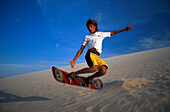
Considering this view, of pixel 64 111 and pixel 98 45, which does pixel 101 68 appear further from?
pixel 64 111

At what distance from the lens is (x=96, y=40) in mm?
2883

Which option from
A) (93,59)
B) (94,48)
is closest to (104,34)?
(94,48)

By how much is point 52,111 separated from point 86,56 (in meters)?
2.71

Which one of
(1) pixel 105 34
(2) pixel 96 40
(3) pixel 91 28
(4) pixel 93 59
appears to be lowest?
(4) pixel 93 59

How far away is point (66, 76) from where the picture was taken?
3.56 metres

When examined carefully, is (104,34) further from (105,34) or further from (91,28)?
(91,28)

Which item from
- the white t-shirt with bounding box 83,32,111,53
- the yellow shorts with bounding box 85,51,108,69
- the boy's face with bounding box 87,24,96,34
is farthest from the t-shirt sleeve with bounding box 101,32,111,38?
the yellow shorts with bounding box 85,51,108,69

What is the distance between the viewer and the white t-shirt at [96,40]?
9.46ft

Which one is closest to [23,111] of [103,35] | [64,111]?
[64,111]

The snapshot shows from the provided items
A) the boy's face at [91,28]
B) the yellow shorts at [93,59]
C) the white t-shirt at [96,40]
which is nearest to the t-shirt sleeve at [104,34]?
the white t-shirt at [96,40]

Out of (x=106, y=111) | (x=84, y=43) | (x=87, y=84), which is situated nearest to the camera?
(x=84, y=43)

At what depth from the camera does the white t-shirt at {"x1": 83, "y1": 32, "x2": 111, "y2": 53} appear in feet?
9.46

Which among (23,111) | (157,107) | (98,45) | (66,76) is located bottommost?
(157,107)

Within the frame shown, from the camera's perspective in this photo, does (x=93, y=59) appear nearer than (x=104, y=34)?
Yes
